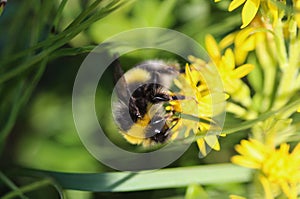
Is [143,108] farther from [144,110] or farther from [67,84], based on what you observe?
[67,84]

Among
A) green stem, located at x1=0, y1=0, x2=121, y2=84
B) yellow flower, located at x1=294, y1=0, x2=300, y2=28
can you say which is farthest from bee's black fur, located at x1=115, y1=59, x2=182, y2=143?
yellow flower, located at x1=294, y1=0, x2=300, y2=28

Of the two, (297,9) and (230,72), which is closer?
(297,9)

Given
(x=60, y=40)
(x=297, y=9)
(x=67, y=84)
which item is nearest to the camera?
(x=297, y=9)

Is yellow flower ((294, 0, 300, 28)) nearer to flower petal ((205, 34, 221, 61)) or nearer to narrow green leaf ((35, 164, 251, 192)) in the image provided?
flower petal ((205, 34, 221, 61))

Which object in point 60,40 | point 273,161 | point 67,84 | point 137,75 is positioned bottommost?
point 273,161

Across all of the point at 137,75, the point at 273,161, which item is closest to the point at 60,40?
the point at 137,75

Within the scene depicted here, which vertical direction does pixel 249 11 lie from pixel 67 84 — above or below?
below

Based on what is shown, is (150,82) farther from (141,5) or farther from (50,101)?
(50,101)
